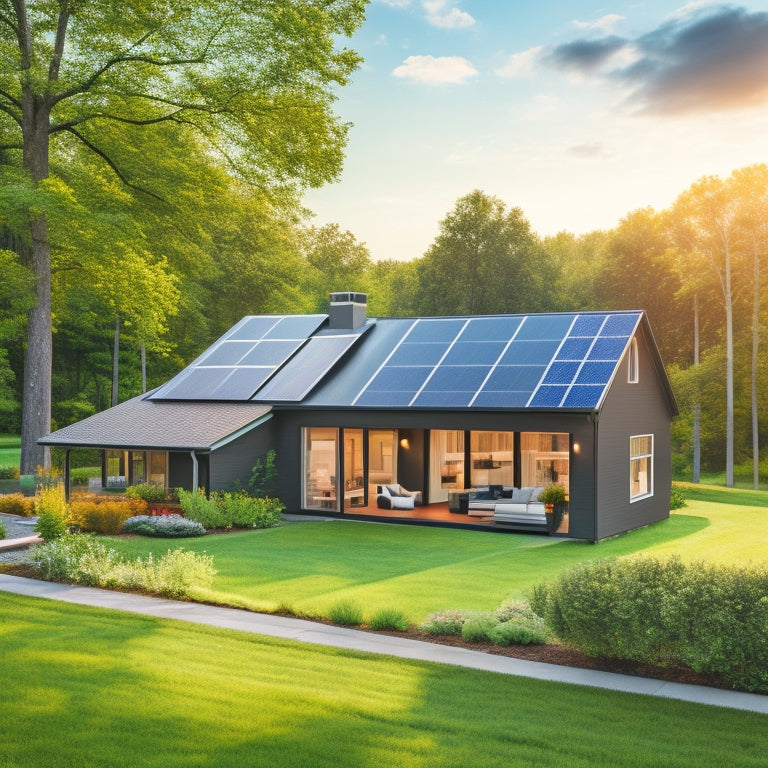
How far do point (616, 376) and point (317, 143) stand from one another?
12230 millimetres

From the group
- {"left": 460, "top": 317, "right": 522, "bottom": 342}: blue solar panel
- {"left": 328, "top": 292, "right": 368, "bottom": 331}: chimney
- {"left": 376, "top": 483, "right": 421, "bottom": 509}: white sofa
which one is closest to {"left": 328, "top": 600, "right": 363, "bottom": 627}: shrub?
{"left": 376, "top": 483, "right": 421, "bottom": 509}: white sofa

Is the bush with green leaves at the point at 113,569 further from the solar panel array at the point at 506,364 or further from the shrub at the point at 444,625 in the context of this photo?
the solar panel array at the point at 506,364

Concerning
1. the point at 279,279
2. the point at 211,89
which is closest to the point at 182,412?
the point at 211,89

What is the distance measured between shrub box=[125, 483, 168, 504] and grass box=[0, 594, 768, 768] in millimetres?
12505

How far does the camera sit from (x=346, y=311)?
83.3ft

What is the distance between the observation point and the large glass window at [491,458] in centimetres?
Result: 2447

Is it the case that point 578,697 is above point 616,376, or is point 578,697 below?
below

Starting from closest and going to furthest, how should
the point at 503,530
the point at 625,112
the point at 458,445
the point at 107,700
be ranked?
the point at 107,700 < the point at 503,530 < the point at 458,445 < the point at 625,112

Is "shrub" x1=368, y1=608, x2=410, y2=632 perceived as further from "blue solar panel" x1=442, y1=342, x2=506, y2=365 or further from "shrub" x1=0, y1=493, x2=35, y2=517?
"shrub" x1=0, y1=493, x2=35, y2=517

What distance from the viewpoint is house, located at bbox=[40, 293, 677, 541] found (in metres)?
19.4

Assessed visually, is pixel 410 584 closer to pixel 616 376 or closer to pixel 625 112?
pixel 616 376

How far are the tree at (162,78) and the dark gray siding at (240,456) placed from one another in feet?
24.7

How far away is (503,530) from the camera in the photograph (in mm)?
19656

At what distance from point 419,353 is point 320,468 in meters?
3.86
